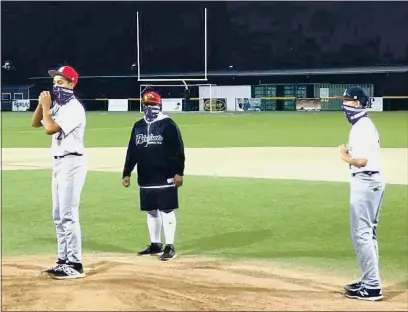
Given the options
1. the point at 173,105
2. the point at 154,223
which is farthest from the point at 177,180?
the point at 173,105

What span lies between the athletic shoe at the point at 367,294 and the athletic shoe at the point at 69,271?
8.20 ft

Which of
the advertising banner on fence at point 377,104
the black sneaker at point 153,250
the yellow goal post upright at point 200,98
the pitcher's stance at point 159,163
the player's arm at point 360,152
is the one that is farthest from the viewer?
the yellow goal post upright at point 200,98

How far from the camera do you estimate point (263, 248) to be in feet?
29.7

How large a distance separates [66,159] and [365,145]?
2715 mm

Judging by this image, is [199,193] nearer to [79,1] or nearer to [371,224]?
[371,224]

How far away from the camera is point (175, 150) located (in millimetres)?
8461

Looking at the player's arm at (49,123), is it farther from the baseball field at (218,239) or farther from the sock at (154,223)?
the sock at (154,223)

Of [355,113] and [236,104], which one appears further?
[236,104]

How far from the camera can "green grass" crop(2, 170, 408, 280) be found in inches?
350

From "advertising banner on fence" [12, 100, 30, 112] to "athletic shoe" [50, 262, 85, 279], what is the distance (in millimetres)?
47538

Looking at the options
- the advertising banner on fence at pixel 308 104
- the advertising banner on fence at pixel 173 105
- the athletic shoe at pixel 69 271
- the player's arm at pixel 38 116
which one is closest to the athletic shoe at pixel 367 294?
the athletic shoe at pixel 69 271

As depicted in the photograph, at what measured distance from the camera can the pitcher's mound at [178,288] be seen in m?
6.15

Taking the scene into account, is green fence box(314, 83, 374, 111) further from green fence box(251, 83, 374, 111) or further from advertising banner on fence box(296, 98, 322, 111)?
advertising banner on fence box(296, 98, 322, 111)

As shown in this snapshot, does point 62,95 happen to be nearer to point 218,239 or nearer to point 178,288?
point 178,288
